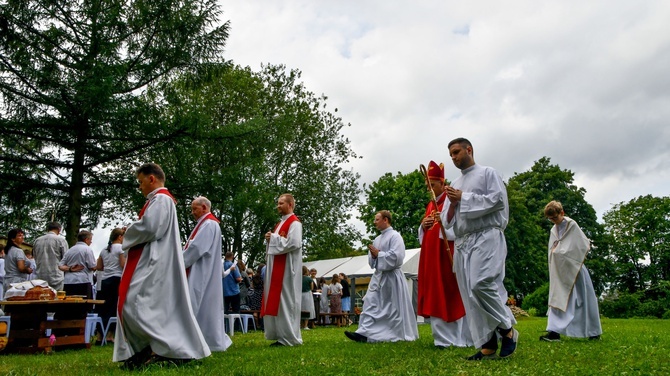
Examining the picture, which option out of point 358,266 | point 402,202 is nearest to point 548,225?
point 402,202

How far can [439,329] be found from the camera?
8.18m

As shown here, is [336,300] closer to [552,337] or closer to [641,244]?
[552,337]

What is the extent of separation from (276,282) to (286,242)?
0.63 metres

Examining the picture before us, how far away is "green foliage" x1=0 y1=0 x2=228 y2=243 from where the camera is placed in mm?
15945

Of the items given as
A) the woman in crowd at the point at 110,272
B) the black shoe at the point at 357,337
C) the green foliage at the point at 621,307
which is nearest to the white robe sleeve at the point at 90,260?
the woman in crowd at the point at 110,272

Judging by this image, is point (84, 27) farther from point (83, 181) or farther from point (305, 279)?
point (305, 279)

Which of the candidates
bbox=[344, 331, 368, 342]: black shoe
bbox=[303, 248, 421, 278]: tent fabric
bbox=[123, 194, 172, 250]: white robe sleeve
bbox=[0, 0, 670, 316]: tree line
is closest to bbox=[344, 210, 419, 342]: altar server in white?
bbox=[344, 331, 368, 342]: black shoe

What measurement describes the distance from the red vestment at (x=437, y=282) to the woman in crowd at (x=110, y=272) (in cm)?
561

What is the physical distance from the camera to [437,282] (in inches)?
331

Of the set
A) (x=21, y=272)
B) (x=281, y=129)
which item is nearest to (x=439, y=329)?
(x=21, y=272)

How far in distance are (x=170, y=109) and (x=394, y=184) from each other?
102 ft

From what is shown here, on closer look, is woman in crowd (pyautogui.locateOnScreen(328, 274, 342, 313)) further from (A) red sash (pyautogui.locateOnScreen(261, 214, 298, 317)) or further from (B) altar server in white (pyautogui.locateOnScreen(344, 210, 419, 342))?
(A) red sash (pyautogui.locateOnScreen(261, 214, 298, 317))

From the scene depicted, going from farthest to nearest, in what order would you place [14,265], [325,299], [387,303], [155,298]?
[325,299] < [14,265] < [387,303] < [155,298]

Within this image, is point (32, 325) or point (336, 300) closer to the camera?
point (32, 325)
